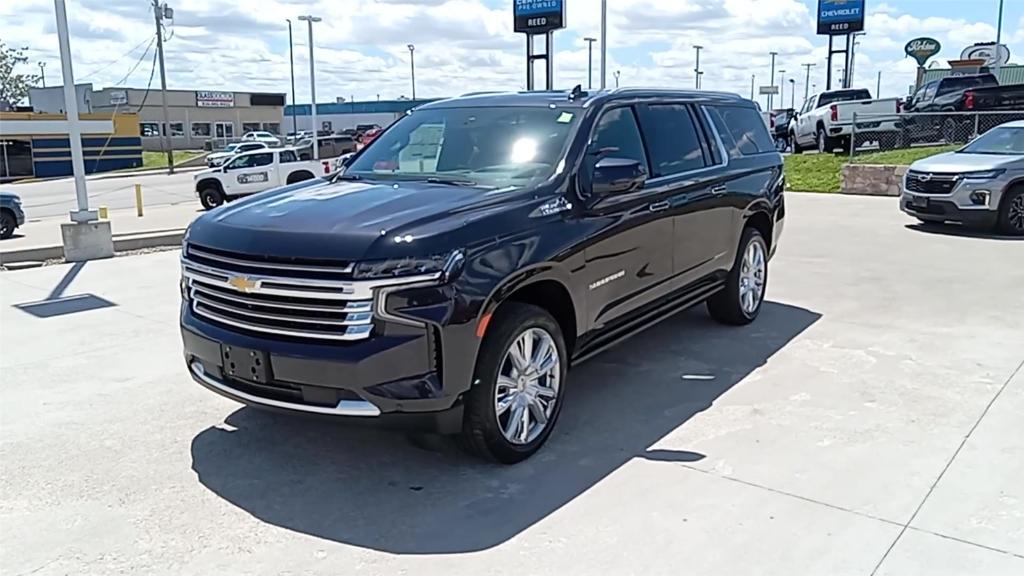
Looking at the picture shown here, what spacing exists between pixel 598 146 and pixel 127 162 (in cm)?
5512

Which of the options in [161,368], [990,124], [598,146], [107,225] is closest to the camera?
[598,146]

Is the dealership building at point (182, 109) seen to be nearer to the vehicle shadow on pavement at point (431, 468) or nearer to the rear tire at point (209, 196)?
the rear tire at point (209, 196)

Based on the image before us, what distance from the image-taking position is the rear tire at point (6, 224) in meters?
16.6

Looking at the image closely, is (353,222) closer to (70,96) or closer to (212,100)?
(70,96)

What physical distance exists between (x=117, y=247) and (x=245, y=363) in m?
9.48

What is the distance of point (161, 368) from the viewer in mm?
6039

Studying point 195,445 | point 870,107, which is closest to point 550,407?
point 195,445

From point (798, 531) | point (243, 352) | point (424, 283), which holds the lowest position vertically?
point (798, 531)

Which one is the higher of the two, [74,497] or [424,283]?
[424,283]

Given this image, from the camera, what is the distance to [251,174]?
23.0 metres

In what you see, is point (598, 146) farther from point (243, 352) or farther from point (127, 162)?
point (127, 162)

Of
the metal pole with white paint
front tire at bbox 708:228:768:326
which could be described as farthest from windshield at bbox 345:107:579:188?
the metal pole with white paint

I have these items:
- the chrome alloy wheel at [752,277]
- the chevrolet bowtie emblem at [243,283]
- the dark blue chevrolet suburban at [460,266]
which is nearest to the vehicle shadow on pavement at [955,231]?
the chrome alloy wheel at [752,277]

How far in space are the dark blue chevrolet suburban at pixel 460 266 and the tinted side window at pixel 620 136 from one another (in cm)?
1
